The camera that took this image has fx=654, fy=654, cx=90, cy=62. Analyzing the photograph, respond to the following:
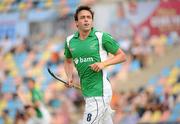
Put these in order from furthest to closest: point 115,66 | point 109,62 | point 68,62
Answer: point 115,66
point 68,62
point 109,62

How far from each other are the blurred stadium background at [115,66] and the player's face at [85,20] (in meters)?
9.79

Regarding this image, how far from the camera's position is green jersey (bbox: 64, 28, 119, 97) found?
7.66m

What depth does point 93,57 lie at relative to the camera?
7.68m

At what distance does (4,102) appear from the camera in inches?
861

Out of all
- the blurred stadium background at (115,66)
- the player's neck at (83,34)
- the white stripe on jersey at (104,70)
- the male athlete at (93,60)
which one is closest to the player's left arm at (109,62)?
the male athlete at (93,60)

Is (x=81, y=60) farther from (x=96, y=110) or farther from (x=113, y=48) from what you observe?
(x=96, y=110)

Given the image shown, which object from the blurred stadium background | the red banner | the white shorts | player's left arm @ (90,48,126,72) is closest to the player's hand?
player's left arm @ (90,48,126,72)

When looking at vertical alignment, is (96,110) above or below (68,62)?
below

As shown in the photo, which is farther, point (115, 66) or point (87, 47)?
point (115, 66)

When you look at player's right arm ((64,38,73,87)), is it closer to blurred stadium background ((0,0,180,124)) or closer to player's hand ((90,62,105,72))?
player's hand ((90,62,105,72))

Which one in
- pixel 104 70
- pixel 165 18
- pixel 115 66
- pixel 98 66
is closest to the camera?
pixel 98 66

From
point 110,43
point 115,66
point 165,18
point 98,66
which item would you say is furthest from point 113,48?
point 165,18

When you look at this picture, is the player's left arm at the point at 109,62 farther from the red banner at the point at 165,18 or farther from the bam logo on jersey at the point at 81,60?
the red banner at the point at 165,18

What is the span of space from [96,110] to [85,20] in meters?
1.06
